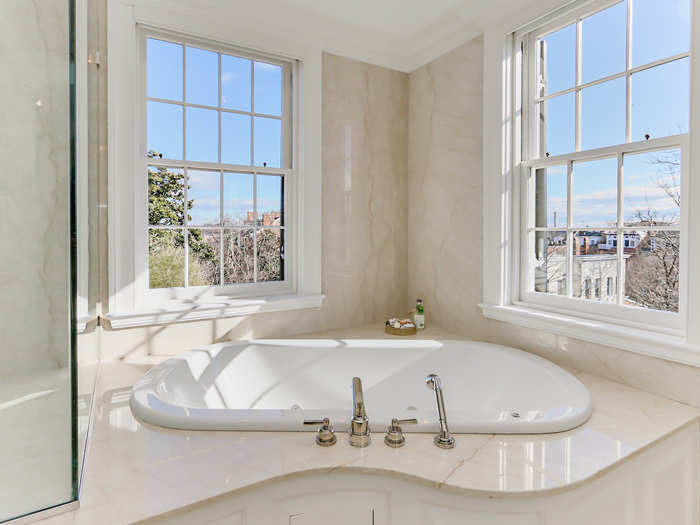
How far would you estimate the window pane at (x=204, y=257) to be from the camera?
7.55ft

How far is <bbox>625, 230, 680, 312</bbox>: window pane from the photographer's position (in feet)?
5.45

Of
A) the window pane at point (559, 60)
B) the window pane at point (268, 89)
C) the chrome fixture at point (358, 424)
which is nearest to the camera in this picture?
the chrome fixture at point (358, 424)

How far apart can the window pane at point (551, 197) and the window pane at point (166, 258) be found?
1846mm

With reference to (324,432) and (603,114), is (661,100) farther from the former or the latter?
(324,432)

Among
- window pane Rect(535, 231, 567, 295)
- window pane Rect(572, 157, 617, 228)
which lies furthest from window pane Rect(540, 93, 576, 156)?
window pane Rect(535, 231, 567, 295)

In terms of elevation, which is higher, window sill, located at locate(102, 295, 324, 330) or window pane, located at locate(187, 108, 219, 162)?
window pane, located at locate(187, 108, 219, 162)

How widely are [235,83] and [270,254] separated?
38.3 inches

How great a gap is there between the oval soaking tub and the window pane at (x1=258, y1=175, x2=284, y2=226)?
740mm

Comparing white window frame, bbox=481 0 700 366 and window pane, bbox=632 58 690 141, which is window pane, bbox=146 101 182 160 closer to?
white window frame, bbox=481 0 700 366

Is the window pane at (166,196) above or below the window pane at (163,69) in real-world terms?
below

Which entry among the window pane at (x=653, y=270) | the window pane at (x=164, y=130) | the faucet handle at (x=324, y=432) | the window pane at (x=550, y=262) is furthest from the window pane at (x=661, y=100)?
the window pane at (x=164, y=130)

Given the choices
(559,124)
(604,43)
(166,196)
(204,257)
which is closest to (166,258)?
(204,257)

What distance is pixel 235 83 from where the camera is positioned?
238 cm

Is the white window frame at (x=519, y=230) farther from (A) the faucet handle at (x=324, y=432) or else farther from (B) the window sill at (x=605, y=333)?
(A) the faucet handle at (x=324, y=432)
